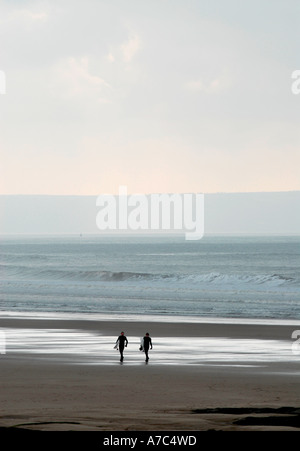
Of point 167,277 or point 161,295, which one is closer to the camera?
point 161,295

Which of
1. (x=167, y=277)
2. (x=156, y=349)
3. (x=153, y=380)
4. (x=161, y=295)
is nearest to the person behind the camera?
(x=153, y=380)

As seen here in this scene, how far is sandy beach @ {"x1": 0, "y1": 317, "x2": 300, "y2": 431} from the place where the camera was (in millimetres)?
16641

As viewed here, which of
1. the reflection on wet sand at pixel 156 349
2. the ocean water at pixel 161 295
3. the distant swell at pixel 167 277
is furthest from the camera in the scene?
the distant swell at pixel 167 277

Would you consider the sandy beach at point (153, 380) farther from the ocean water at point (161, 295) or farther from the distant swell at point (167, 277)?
the distant swell at point (167, 277)

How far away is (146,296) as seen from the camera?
7531cm

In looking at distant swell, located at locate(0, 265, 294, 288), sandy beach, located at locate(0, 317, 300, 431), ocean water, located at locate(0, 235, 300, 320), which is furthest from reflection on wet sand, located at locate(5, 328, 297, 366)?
distant swell, located at locate(0, 265, 294, 288)

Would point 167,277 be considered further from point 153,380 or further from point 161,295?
point 153,380

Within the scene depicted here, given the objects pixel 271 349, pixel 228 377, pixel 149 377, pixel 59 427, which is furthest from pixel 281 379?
pixel 59 427

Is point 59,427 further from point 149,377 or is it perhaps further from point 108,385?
point 149,377

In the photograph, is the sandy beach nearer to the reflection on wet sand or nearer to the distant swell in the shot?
the reflection on wet sand

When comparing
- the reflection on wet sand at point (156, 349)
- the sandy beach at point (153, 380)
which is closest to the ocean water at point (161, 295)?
the sandy beach at point (153, 380)

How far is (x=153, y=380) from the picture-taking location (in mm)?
24844

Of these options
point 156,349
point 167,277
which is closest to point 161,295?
point 167,277

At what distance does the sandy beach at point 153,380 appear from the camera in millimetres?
16641
